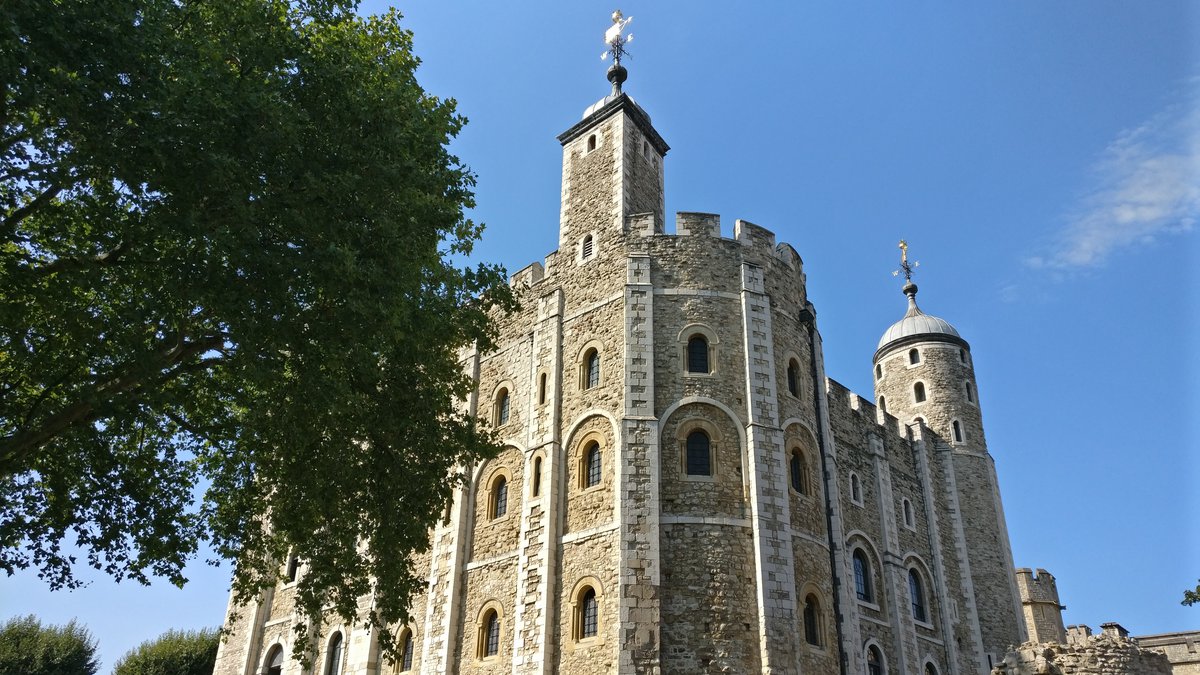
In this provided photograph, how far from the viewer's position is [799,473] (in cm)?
2025

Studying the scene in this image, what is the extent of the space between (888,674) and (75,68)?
2183 cm

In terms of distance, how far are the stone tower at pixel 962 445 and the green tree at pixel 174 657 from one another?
2603cm

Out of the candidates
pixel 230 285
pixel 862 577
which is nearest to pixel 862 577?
pixel 862 577

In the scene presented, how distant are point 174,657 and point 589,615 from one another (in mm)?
21299

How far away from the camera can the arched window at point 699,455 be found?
1903 centimetres

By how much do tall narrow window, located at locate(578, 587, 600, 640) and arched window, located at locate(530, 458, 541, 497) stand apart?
9.51 ft

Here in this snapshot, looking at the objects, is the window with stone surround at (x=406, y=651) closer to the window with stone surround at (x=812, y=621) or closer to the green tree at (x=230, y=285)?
the green tree at (x=230, y=285)

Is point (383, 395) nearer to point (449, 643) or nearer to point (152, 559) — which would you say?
point (152, 559)

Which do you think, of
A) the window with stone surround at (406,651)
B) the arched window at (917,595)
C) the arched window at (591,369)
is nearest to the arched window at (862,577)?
the arched window at (917,595)

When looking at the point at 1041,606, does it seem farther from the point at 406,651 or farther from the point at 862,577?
the point at 406,651

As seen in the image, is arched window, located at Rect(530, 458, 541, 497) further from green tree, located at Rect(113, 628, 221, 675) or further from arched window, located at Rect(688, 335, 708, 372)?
green tree, located at Rect(113, 628, 221, 675)

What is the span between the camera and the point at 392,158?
13391 mm

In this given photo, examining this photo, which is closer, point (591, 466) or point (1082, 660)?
point (1082, 660)

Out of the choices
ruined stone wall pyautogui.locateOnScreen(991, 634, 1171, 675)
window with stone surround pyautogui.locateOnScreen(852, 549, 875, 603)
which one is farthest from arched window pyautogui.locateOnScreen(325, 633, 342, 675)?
ruined stone wall pyautogui.locateOnScreen(991, 634, 1171, 675)
